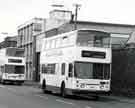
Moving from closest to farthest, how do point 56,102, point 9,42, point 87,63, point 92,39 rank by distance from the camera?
point 56,102
point 87,63
point 92,39
point 9,42

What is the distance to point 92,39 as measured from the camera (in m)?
27.4

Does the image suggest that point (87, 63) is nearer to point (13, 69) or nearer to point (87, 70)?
point (87, 70)

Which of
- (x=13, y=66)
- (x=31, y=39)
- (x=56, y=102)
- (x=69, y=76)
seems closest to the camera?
(x=56, y=102)

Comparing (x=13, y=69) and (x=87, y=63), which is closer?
(x=87, y=63)

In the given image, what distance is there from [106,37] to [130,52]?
Answer: 4.19 m

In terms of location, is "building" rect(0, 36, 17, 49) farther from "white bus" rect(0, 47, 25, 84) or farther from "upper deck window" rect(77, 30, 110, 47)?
"upper deck window" rect(77, 30, 110, 47)

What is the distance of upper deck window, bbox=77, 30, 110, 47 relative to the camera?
88.9 ft

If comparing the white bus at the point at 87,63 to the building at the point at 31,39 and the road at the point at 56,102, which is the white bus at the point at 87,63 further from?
the building at the point at 31,39

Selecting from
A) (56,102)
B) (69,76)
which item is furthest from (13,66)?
(56,102)

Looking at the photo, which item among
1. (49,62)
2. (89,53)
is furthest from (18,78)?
(89,53)

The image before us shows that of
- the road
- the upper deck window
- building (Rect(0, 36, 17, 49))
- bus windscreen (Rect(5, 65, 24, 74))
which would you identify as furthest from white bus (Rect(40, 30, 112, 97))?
building (Rect(0, 36, 17, 49))

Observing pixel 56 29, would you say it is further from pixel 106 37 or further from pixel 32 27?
pixel 106 37

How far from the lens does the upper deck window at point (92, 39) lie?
27087 mm

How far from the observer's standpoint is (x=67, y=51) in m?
28.7
